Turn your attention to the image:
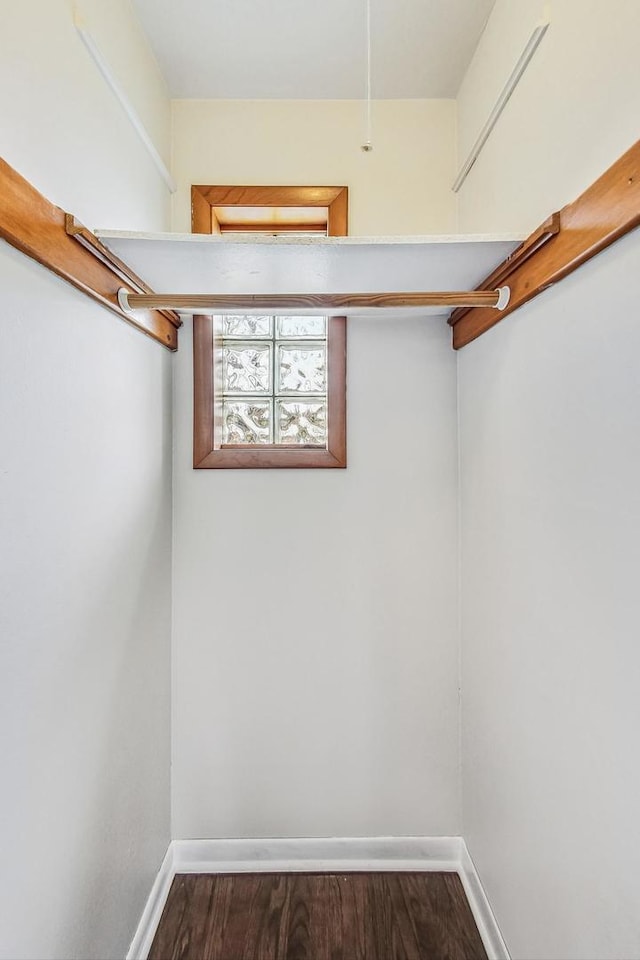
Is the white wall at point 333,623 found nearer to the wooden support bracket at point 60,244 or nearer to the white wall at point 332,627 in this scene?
the white wall at point 332,627

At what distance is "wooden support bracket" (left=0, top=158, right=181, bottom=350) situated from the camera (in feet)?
2.68

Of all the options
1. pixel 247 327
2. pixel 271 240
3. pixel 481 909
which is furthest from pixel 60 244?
pixel 481 909

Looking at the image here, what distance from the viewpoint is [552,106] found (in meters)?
1.08

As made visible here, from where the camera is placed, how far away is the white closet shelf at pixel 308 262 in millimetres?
1104

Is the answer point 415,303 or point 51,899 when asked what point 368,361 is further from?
point 51,899

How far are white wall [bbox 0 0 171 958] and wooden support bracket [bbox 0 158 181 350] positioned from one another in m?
0.03

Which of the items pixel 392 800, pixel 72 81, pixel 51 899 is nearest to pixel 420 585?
pixel 392 800

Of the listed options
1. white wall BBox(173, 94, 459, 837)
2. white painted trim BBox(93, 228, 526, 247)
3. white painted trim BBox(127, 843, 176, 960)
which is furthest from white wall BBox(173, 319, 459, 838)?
white painted trim BBox(93, 228, 526, 247)

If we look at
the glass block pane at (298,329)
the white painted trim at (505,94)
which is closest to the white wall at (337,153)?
the white painted trim at (505,94)

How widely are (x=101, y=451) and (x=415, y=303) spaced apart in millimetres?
839

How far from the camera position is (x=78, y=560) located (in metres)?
1.09

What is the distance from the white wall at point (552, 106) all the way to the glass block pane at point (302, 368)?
681 millimetres

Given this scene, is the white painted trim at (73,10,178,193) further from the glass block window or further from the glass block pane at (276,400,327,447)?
the glass block pane at (276,400,327,447)

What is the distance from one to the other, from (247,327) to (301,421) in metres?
0.41
